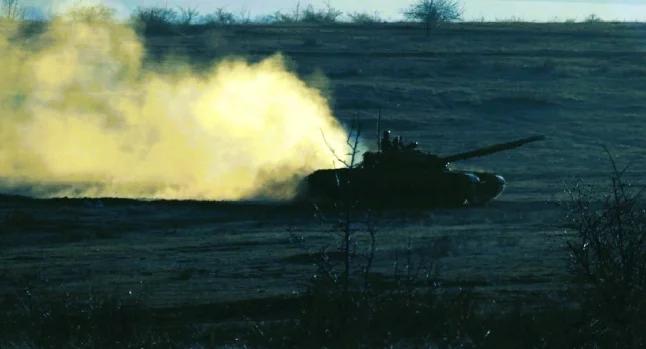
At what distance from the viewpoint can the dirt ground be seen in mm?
22172

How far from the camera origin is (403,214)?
102ft

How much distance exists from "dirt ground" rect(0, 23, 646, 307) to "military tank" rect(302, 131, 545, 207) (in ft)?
2.17

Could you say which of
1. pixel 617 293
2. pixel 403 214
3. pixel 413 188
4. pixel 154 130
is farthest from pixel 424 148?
pixel 617 293

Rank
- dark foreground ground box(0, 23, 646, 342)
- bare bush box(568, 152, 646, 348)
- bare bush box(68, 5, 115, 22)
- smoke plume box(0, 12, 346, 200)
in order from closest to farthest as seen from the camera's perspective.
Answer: bare bush box(568, 152, 646, 348)
dark foreground ground box(0, 23, 646, 342)
smoke plume box(0, 12, 346, 200)
bare bush box(68, 5, 115, 22)

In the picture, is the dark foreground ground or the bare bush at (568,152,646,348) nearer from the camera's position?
the bare bush at (568,152,646,348)

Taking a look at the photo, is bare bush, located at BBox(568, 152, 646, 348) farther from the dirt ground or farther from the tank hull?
the tank hull

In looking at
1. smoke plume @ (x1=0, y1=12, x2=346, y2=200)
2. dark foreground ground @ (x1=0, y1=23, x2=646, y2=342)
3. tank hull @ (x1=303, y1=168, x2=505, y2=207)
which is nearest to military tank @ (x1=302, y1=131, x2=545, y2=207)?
tank hull @ (x1=303, y1=168, x2=505, y2=207)

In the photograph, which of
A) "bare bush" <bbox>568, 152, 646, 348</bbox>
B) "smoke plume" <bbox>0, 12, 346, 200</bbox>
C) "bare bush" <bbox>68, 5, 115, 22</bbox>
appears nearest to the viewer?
"bare bush" <bbox>568, 152, 646, 348</bbox>

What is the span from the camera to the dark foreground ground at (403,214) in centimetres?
2108

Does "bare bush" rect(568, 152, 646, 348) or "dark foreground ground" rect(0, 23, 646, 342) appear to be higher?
"bare bush" rect(568, 152, 646, 348)

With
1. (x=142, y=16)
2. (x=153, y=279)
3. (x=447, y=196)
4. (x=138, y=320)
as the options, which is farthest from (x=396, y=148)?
(x=142, y=16)

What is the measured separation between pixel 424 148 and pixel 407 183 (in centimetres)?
1282

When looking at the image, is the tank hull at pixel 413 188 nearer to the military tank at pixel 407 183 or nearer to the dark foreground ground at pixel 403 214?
the military tank at pixel 407 183

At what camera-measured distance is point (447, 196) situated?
32469mm
